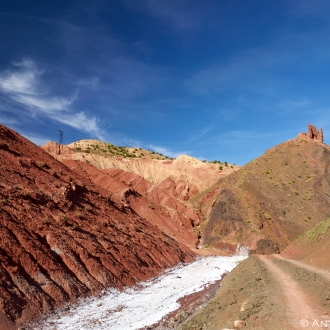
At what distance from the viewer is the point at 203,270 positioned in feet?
88.4

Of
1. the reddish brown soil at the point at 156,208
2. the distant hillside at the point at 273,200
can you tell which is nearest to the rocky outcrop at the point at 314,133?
the distant hillside at the point at 273,200

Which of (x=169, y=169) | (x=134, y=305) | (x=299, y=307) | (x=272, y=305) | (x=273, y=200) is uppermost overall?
(x=169, y=169)

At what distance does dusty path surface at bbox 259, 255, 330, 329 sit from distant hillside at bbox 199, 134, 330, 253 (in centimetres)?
2300

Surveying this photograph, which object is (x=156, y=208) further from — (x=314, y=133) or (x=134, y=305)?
(x=314, y=133)

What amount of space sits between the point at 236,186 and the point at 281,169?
10037 mm

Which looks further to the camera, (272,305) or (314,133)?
(314,133)

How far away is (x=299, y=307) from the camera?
34.4 ft

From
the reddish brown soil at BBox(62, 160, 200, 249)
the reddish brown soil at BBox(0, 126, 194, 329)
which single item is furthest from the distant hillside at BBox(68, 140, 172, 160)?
the reddish brown soil at BBox(0, 126, 194, 329)

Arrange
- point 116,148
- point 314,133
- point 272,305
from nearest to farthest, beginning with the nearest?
point 272,305 → point 314,133 → point 116,148

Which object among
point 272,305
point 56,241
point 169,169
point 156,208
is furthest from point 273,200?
point 272,305

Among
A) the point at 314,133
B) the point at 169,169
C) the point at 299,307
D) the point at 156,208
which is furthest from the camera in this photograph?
the point at 169,169

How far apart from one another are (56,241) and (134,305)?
18.4 ft

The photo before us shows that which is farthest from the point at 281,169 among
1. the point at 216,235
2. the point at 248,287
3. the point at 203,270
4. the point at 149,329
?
the point at 149,329

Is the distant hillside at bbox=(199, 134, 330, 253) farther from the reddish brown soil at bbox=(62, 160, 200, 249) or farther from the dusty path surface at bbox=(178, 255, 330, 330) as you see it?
the dusty path surface at bbox=(178, 255, 330, 330)
